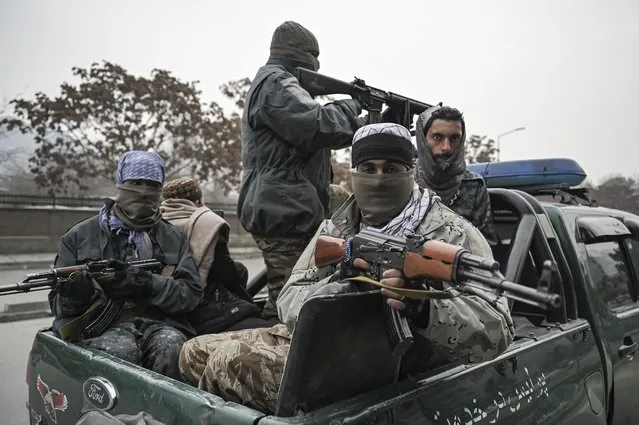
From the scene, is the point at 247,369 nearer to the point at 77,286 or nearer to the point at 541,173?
the point at 77,286

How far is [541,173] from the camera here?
354 centimetres

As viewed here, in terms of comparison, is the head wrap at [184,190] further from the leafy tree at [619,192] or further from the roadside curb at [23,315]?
the leafy tree at [619,192]

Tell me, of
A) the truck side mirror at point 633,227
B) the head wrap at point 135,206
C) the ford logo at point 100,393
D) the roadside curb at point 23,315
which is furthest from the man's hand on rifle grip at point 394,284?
the roadside curb at point 23,315

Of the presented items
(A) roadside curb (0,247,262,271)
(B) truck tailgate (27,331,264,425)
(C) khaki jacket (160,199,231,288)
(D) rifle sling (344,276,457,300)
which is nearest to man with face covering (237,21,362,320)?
(C) khaki jacket (160,199,231,288)

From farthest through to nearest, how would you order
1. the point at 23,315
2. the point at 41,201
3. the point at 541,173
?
1. the point at 41,201
2. the point at 23,315
3. the point at 541,173

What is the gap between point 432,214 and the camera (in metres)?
2.01

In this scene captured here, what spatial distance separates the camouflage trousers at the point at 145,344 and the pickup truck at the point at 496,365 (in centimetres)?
17

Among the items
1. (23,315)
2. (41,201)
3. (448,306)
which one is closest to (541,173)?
(448,306)

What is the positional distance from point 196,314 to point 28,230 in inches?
612

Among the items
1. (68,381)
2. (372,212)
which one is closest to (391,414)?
(372,212)

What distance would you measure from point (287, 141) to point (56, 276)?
4.21 feet

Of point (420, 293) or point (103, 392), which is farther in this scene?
point (103, 392)

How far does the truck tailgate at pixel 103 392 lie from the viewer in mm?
1626

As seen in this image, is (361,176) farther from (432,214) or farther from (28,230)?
(28,230)
